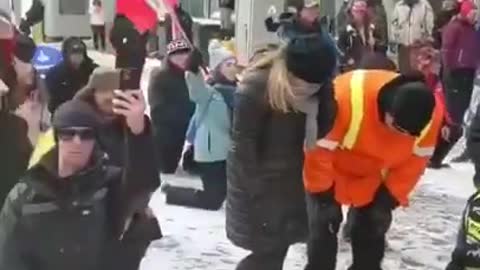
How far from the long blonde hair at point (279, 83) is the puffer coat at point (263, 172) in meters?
0.03

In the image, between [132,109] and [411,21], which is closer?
[132,109]

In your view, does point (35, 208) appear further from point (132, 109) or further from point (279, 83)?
point (279, 83)

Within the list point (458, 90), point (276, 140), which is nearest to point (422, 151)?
point (276, 140)

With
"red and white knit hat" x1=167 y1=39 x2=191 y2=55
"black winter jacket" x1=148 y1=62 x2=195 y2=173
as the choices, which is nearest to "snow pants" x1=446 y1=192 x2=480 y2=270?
"black winter jacket" x1=148 y1=62 x2=195 y2=173

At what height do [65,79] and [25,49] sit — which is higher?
[25,49]

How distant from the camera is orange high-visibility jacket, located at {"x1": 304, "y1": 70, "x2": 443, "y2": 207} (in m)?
6.14

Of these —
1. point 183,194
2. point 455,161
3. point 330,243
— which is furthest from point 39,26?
point 330,243

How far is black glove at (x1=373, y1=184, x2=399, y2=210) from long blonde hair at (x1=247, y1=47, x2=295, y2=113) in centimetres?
107

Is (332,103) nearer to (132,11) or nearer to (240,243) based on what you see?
(240,243)

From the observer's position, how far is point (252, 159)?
18.9ft

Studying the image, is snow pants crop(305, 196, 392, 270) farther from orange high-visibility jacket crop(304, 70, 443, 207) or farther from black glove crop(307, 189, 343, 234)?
orange high-visibility jacket crop(304, 70, 443, 207)

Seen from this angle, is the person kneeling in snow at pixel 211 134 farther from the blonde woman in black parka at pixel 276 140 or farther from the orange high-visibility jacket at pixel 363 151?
the blonde woman in black parka at pixel 276 140

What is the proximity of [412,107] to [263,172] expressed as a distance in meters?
0.83

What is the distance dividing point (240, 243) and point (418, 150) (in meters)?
1.19
